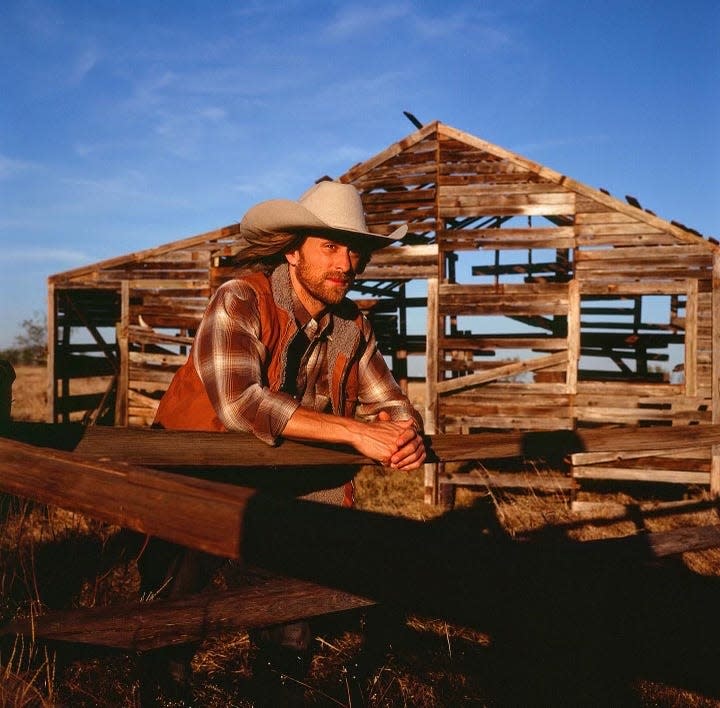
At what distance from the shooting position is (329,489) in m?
2.89

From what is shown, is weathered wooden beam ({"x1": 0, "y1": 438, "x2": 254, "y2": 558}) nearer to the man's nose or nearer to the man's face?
the man's face

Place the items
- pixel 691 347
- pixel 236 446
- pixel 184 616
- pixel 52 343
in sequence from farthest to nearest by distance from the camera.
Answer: pixel 52 343 → pixel 691 347 → pixel 184 616 → pixel 236 446

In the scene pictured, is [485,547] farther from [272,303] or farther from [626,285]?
[626,285]

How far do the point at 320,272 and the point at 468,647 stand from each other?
2339 mm

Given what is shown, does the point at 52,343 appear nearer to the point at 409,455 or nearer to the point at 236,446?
the point at 236,446

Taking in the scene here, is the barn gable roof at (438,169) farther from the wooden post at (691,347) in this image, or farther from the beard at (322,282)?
the beard at (322,282)

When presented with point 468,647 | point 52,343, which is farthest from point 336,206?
point 52,343

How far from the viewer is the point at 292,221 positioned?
269 cm

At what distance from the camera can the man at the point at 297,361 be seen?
2246mm

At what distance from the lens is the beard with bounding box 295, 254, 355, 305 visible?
2.73 m

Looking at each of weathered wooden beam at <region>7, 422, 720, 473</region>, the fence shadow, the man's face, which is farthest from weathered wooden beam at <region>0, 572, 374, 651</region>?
the fence shadow

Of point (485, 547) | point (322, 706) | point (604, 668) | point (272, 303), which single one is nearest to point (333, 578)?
point (485, 547)

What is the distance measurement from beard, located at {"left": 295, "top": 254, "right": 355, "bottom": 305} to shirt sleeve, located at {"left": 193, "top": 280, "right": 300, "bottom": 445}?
0.40 m

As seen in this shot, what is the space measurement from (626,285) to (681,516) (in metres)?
3.10
